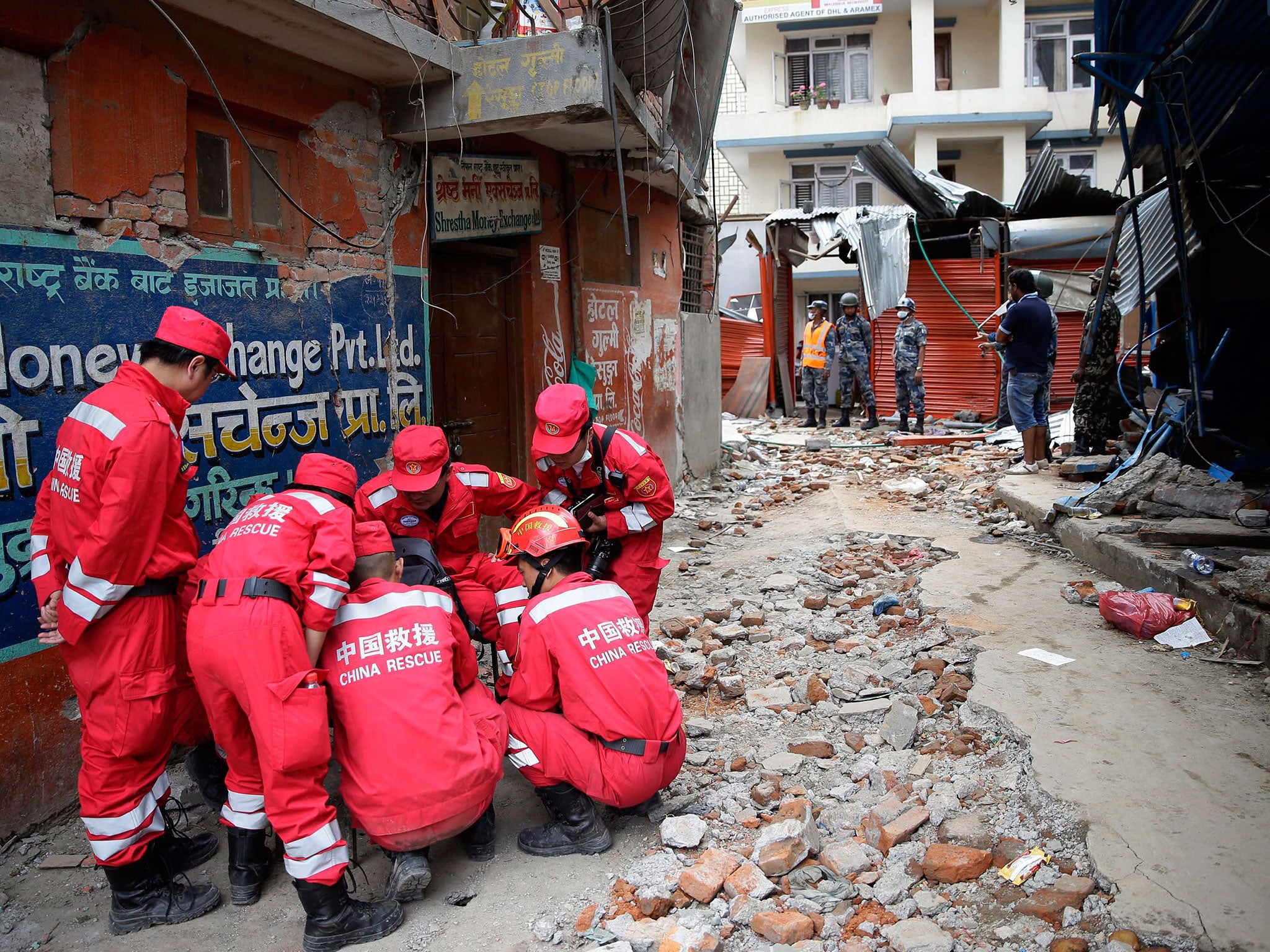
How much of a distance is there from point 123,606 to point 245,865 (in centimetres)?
88

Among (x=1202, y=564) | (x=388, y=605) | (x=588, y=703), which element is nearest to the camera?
(x=388, y=605)

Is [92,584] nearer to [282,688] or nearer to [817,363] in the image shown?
[282,688]

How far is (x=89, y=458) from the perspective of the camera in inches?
102

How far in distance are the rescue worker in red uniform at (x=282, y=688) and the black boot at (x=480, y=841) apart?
0.39 meters

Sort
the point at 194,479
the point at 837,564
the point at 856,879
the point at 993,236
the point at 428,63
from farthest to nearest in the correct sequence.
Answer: the point at 993,236 → the point at 837,564 → the point at 428,63 → the point at 194,479 → the point at 856,879

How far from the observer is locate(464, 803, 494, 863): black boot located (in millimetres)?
2979

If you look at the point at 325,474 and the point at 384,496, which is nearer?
the point at 325,474

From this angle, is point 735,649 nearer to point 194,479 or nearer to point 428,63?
point 194,479

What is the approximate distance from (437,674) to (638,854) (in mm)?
953

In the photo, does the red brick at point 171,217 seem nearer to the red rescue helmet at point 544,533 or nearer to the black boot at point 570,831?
the red rescue helmet at point 544,533

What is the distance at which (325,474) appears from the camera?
3109 millimetres

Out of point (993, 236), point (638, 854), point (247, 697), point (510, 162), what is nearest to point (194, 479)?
point (247, 697)

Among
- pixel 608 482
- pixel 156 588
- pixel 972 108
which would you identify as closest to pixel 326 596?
pixel 156 588

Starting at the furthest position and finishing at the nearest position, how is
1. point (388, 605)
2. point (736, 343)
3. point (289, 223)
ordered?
point (736, 343) → point (289, 223) → point (388, 605)
